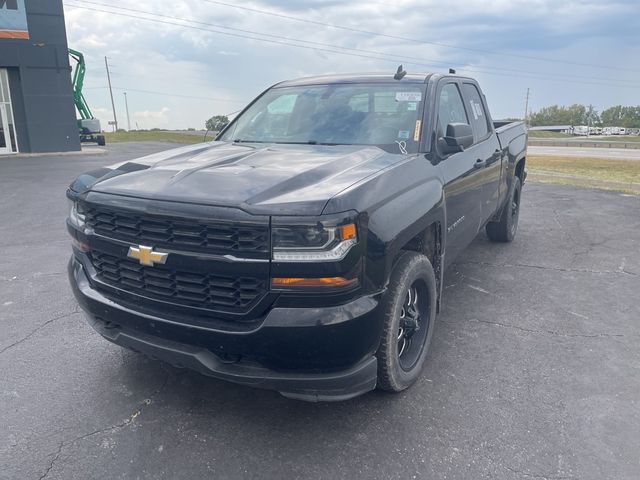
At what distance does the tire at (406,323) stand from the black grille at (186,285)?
2.37 ft

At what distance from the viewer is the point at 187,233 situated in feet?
8.22

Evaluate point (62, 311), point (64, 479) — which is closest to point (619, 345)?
point (64, 479)

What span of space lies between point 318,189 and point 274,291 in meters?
0.54

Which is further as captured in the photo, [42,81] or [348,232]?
[42,81]

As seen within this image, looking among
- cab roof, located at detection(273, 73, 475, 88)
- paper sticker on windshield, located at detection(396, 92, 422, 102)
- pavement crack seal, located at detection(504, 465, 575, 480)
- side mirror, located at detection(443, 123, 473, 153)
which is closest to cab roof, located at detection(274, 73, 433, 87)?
cab roof, located at detection(273, 73, 475, 88)

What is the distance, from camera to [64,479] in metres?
2.48

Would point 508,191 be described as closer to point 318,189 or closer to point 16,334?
point 318,189

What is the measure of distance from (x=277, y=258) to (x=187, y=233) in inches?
18.6

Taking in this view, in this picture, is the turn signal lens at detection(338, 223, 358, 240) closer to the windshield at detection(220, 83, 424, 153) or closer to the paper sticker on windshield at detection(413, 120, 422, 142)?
the windshield at detection(220, 83, 424, 153)

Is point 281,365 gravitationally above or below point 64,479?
above

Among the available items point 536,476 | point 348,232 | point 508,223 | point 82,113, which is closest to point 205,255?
point 348,232

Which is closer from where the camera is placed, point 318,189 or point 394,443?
point 318,189

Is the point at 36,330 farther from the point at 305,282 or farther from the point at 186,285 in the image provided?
the point at 305,282

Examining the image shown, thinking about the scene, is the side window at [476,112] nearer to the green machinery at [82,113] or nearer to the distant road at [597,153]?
the green machinery at [82,113]
